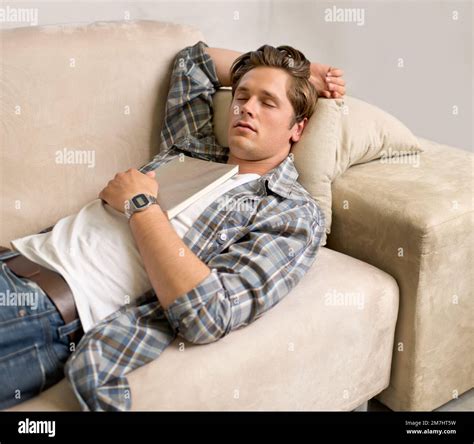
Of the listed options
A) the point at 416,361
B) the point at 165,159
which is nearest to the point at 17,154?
the point at 165,159

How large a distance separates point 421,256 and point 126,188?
70 cm

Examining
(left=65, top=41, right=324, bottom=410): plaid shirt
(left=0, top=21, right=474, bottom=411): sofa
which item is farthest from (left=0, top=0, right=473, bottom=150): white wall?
(left=65, top=41, right=324, bottom=410): plaid shirt

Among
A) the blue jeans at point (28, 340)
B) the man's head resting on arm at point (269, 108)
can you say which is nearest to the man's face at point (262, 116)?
the man's head resting on arm at point (269, 108)

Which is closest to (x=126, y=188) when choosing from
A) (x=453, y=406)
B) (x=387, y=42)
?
(x=453, y=406)

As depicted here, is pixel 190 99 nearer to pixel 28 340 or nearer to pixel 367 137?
pixel 367 137

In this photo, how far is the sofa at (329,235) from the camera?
1515 millimetres

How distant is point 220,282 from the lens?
1410 mm

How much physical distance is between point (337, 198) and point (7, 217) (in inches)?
33.5

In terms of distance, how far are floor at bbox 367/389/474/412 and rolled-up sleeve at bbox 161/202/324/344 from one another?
21.0 inches

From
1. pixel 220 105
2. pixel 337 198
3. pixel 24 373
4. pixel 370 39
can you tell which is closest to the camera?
pixel 24 373

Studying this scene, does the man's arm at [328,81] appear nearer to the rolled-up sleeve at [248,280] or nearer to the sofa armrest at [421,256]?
the sofa armrest at [421,256]

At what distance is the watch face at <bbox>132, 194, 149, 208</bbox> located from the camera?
1.50 meters
